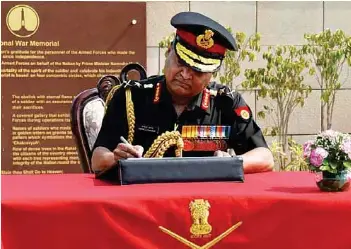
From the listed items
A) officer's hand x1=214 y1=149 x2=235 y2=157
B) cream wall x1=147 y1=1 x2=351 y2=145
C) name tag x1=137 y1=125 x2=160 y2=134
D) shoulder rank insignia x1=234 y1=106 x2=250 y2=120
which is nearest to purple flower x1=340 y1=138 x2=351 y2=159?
officer's hand x1=214 y1=149 x2=235 y2=157

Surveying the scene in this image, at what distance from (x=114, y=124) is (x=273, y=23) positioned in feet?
11.0

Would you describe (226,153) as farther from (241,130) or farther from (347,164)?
(347,164)

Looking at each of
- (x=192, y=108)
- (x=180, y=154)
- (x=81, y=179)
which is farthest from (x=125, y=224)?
(x=192, y=108)

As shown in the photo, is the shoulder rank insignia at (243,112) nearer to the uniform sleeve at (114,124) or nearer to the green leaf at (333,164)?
the uniform sleeve at (114,124)

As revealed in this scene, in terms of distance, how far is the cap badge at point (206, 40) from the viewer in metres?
2.74

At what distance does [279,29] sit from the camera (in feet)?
20.0

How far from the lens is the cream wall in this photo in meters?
5.99

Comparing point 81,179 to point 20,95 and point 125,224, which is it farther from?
point 20,95

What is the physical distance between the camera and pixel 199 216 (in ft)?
6.87

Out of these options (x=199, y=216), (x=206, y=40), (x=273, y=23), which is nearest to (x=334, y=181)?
(x=199, y=216)

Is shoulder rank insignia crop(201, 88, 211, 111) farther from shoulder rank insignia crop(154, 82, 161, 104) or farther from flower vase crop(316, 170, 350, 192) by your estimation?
flower vase crop(316, 170, 350, 192)

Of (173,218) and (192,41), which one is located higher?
(192,41)

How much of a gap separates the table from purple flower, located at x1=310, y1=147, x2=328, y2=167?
0.43 ft

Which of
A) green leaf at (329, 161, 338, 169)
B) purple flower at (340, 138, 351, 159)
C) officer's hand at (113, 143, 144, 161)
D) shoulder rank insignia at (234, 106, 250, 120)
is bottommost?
green leaf at (329, 161, 338, 169)
